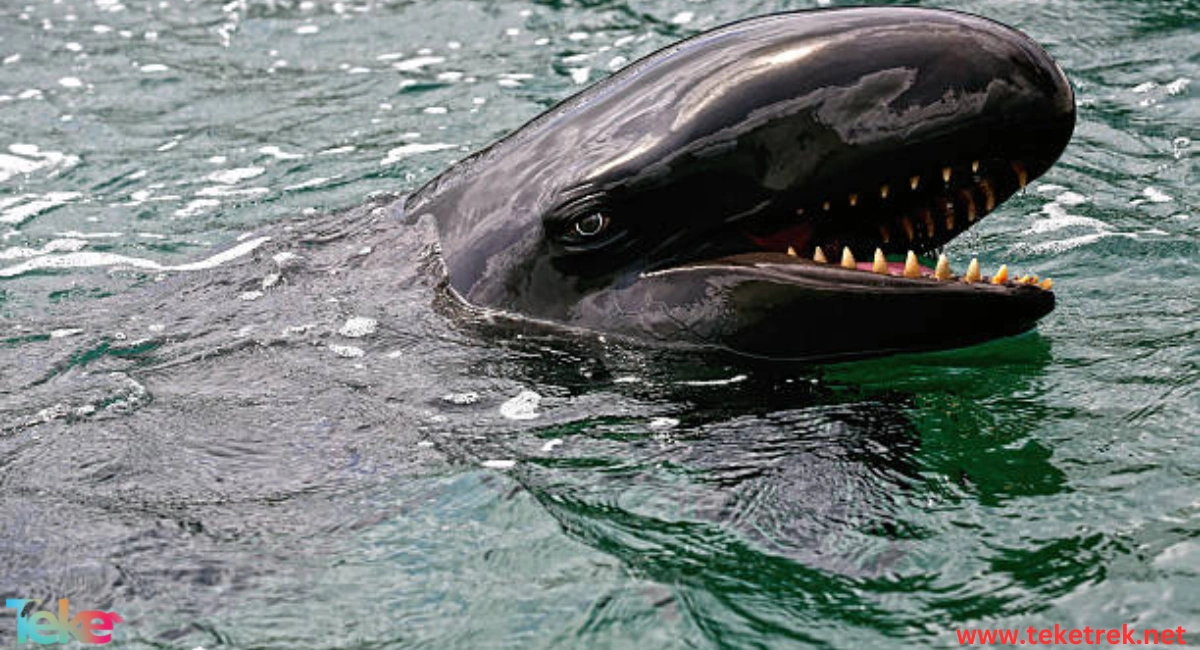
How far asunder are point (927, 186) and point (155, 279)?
3.86 m

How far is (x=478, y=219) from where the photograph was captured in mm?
6082

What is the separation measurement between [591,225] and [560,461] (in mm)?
908

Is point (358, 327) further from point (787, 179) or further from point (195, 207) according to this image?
point (195, 207)

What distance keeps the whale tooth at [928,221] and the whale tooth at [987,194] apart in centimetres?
19

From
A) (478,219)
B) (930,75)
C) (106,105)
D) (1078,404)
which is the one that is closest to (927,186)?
(930,75)

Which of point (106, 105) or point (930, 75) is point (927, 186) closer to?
point (930, 75)

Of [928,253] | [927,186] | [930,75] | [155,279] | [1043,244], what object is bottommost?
[155,279]

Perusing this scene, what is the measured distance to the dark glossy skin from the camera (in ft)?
17.1

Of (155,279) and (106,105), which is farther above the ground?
(155,279)

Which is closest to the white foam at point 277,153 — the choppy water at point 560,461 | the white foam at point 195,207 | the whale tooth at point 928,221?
the white foam at point 195,207

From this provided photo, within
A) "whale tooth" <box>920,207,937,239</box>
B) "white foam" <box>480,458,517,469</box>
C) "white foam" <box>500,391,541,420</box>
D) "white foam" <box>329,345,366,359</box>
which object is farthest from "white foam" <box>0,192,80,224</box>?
"whale tooth" <box>920,207,937,239</box>

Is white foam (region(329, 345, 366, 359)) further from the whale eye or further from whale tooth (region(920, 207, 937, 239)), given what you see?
whale tooth (region(920, 207, 937, 239))

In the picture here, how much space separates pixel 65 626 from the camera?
14.9 feet

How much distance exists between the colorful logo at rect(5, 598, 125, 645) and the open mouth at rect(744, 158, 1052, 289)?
246 cm
